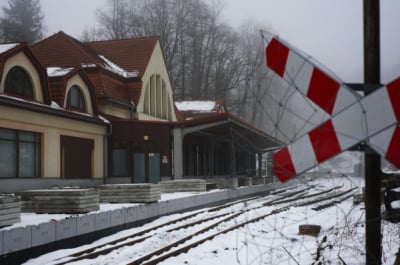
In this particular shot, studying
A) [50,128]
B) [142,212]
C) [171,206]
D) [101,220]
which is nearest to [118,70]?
[50,128]

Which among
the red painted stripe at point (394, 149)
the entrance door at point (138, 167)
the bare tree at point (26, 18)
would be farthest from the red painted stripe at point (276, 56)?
the bare tree at point (26, 18)

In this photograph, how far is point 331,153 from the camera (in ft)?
9.88

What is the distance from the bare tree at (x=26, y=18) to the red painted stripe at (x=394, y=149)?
217 feet

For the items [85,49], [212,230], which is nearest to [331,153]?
[212,230]

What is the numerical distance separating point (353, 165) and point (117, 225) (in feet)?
41.3

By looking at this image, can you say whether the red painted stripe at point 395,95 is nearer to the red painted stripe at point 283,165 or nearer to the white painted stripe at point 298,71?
the white painted stripe at point 298,71

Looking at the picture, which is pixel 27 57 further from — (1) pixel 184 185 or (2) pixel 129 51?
(2) pixel 129 51

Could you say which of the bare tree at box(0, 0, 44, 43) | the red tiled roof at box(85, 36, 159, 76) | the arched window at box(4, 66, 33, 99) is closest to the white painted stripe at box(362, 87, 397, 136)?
the arched window at box(4, 66, 33, 99)

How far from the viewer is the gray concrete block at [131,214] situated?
1605cm

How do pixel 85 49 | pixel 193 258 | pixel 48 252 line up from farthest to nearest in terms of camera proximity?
pixel 85 49
pixel 48 252
pixel 193 258

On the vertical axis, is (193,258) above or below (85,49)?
below

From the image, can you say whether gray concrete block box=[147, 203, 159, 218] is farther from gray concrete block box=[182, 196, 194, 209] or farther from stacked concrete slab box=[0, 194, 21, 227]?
stacked concrete slab box=[0, 194, 21, 227]

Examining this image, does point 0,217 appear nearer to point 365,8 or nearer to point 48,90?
point 365,8

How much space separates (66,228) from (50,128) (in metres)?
11.1
